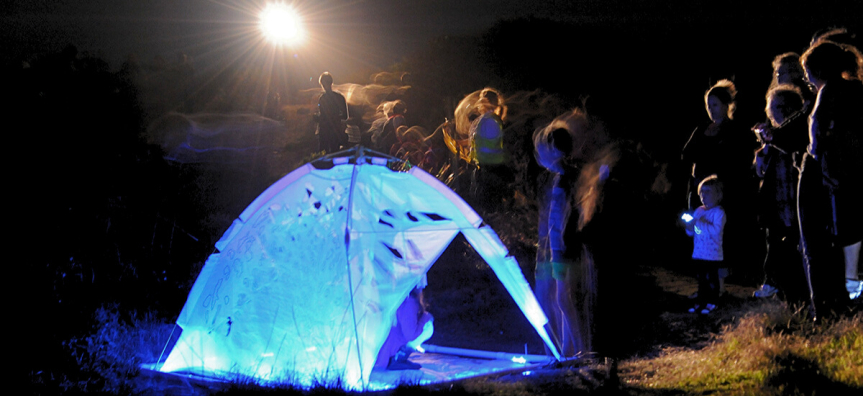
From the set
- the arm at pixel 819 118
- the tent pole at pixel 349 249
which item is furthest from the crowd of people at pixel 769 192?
the tent pole at pixel 349 249

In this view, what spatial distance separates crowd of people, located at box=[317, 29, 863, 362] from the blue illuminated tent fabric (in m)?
0.43

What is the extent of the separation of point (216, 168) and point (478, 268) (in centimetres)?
761

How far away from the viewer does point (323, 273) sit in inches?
176

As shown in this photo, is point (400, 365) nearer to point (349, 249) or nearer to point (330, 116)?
point (349, 249)

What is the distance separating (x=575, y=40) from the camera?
17875mm

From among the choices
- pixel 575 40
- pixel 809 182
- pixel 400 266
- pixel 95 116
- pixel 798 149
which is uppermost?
pixel 575 40

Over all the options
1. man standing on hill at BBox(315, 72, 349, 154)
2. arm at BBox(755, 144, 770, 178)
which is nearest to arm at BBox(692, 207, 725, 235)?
arm at BBox(755, 144, 770, 178)

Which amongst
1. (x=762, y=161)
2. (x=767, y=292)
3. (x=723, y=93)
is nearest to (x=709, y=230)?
(x=762, y=161)

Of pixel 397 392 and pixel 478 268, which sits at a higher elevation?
pixel 478 268

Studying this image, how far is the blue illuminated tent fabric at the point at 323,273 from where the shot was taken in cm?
434

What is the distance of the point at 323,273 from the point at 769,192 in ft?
13.7

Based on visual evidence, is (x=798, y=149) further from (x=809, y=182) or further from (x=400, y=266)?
(x=400, y=266)

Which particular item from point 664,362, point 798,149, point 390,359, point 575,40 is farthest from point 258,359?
point 575,40

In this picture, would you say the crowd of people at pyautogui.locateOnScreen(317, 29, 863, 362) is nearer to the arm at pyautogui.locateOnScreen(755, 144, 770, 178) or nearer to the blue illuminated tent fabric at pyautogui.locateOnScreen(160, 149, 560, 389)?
the arm at pyautogui.locateOnScreen(755, 144, 770, 178)
